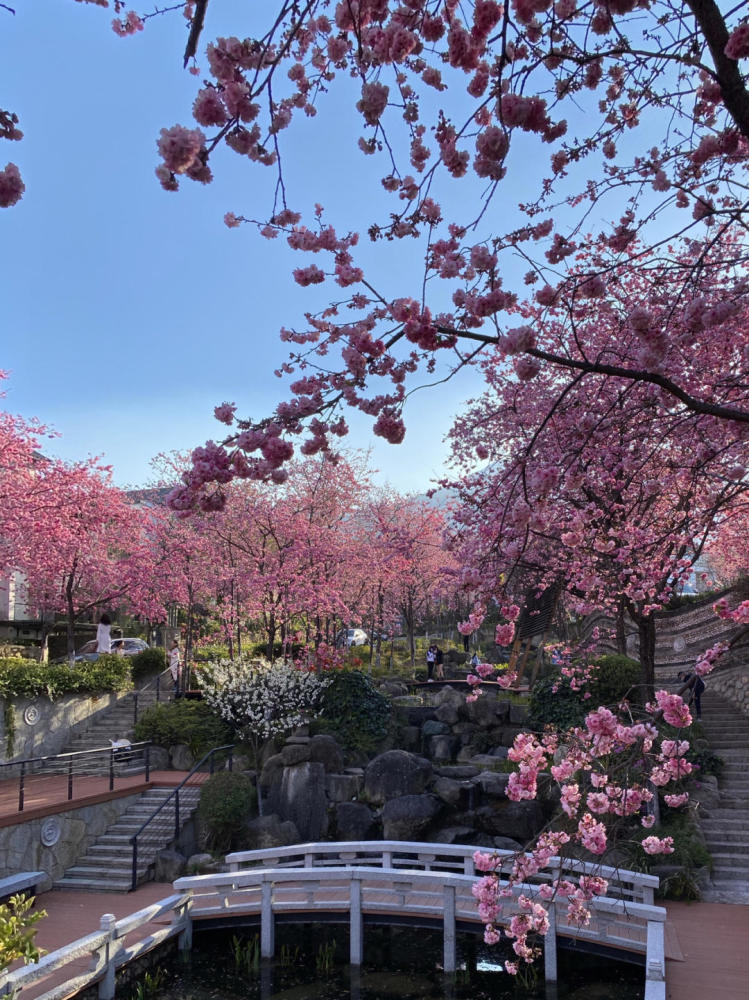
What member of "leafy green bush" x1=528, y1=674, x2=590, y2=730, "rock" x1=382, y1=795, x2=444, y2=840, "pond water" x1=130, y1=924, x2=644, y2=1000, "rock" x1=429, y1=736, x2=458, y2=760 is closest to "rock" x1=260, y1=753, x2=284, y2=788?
"rock" x1=382, y1=795, x2=444, y2=840

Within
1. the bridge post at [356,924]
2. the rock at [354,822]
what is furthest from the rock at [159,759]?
the bridge post at [356,924]

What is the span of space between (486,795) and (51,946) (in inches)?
268

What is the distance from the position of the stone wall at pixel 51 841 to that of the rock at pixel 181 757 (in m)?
2.77

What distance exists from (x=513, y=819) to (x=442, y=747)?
3.37 m

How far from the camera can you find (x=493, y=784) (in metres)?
12.3

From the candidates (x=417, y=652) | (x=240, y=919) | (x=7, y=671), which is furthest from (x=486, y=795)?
(x=417, y=652)

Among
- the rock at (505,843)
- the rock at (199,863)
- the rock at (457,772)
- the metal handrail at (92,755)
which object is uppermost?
the metal handrail at (92,755)

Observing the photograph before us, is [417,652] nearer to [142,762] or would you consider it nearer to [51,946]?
[142,762]

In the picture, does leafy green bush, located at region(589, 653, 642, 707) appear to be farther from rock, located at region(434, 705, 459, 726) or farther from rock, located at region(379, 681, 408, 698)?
rock, located at region(379, 681, 408, 698)

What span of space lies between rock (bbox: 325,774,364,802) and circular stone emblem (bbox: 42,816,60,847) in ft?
13.8

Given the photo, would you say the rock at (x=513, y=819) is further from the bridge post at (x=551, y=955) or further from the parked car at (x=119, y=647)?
the parked car at (x=119, y=647)

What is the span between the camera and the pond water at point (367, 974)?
792 cm

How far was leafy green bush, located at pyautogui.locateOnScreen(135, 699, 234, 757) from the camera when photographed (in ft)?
48.6

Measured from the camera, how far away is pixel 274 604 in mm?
16922
